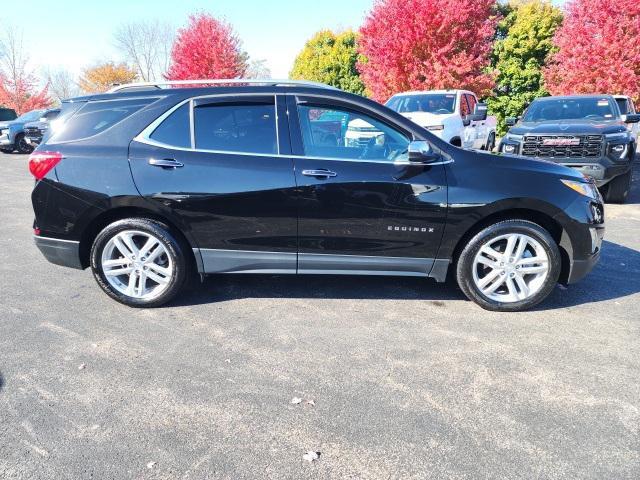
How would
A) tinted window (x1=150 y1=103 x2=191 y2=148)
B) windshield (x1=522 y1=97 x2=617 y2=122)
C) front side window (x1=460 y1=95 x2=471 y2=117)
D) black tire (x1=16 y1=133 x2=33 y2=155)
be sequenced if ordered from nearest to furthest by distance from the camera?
tinted window (x1=150 y1=103 x2=191 y2=148), windshield (x1=522 y1=97 x2=617 y2=122), front side window (x1=460 y1=95 x2=471 y2=117), black tire (x1=16 y1=133 x2=33 y2=155)

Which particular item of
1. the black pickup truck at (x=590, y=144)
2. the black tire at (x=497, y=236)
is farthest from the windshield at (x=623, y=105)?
the black tire at (x=497, y=236)

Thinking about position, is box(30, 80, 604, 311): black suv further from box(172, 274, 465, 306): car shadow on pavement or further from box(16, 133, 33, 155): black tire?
box(16, 133, 33, 155): black tire

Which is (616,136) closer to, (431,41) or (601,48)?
(431,41)

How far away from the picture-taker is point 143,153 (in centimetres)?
362

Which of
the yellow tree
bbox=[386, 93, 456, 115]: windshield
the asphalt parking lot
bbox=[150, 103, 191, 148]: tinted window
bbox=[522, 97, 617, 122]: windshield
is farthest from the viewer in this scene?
the yellow tree

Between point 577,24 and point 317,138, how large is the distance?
612 inches

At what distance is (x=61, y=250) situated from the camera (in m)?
3.83

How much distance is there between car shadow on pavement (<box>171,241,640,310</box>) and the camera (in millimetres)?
4039

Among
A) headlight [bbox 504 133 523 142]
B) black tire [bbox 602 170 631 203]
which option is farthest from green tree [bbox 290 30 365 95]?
black tire [bbox 602 170 631 203]

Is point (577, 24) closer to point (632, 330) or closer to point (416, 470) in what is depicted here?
point (632, 330)

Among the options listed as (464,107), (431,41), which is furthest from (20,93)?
(464,107)

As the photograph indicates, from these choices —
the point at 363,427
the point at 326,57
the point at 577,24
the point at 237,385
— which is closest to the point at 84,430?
the point at 237,385

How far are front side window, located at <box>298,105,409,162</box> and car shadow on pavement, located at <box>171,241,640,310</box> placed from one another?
125 cm

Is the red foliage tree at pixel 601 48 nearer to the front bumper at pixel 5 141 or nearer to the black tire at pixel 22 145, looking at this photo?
the black tire at pixel 22 145
